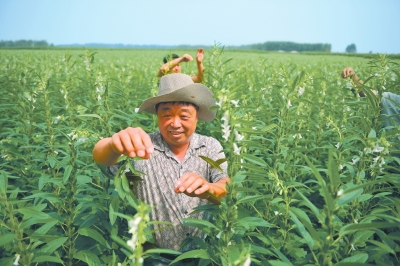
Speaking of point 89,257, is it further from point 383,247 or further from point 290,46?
point 290,46

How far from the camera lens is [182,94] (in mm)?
2244

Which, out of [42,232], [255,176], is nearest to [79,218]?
[42,232]

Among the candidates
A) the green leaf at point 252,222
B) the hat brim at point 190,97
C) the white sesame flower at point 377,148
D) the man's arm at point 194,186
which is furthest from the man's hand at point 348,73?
the man's arm at point 194,186

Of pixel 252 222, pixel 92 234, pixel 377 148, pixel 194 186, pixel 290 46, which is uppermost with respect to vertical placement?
pixel 290 46

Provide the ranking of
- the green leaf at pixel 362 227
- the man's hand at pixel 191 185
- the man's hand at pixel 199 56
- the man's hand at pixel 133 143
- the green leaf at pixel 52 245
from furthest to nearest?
the man's hand at pixel 199 56 < the green leaf at pixel 52 245 < the man's hand at pixel 191 185 < the man's hand at pixel 133 143 < the green leaf at pixel 362 227

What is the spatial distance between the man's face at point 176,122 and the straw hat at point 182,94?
56 millimetres

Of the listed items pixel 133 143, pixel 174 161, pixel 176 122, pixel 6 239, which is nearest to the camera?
pixel 6 239

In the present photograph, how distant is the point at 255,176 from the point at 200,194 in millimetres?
322

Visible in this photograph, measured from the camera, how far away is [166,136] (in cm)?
230

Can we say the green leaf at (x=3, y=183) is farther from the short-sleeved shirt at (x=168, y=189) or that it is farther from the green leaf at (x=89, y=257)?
the short-sleeved shirt at (x=168, y=189)

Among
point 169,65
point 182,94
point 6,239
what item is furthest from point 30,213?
point 169,65

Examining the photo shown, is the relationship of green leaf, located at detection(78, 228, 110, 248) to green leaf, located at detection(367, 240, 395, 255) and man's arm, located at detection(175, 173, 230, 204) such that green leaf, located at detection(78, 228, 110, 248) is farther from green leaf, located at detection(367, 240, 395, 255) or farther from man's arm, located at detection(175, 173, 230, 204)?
green leaf, located at detection(367, 240, 395, 255)

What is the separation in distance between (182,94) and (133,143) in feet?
2.74

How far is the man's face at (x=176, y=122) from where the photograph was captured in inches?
89.1
